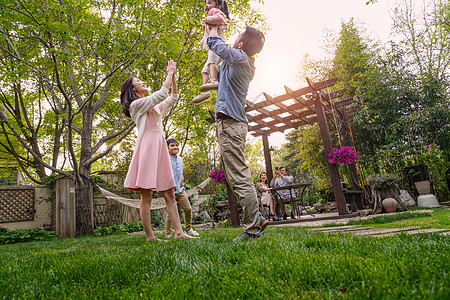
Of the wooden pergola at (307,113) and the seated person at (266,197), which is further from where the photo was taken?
the seated person at (266,197)

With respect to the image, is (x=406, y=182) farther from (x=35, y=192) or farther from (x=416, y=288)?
(x=35, y=192)

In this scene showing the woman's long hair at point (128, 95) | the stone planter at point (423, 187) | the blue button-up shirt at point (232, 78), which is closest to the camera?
the blue button-up shirt at point (232, 78)

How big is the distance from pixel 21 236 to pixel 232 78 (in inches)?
262

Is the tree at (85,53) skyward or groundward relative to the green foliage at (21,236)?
skyward

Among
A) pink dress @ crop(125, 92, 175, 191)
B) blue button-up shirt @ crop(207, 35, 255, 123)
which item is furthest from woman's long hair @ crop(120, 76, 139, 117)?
blue button-up shirt @ crop(207, 35, 255, 123)

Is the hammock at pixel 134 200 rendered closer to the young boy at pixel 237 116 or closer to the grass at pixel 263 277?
the young boy at pixel 237 116

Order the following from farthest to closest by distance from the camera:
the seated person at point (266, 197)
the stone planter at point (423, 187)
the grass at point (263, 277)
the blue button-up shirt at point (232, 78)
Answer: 1. the stone planter at point (423, 187)
2. the seated person at point (266, 197)
3. the blue button-up shirt at point (232, 78)
4. the grass at point (263, 277)

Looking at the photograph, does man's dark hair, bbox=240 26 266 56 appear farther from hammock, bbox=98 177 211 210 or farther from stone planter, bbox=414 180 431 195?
stone planter, bbox=414 180 431 195

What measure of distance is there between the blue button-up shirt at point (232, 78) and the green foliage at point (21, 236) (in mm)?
6495

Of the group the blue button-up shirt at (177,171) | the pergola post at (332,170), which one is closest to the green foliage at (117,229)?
the blue button-up shirt at (177,171)

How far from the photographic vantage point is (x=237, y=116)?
2314mm

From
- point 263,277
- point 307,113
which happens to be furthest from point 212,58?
point 307,113

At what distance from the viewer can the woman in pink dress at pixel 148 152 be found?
101 inches

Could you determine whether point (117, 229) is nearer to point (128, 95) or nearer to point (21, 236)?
point (21, 236)
